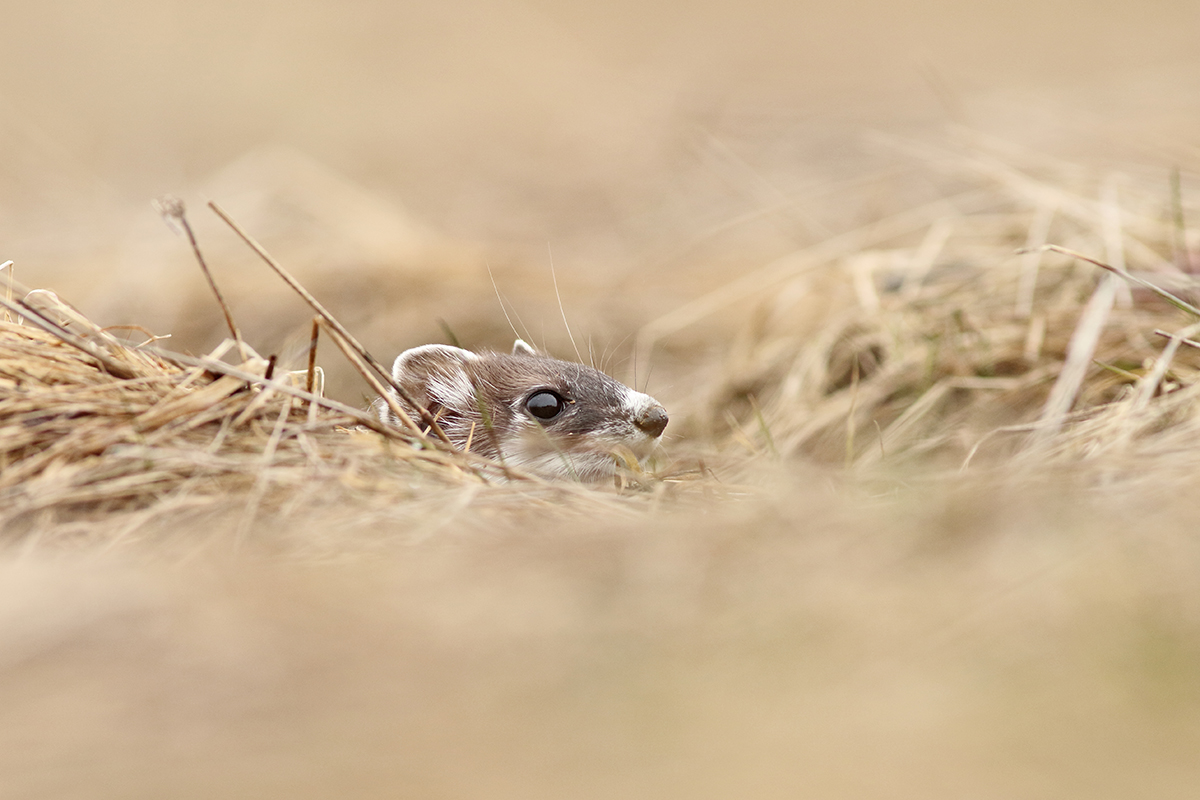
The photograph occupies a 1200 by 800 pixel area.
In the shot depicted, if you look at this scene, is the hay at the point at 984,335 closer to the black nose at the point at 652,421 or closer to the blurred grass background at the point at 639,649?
the black nose at the point at 652,421

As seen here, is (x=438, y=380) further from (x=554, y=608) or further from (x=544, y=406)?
(x=554, y=608)

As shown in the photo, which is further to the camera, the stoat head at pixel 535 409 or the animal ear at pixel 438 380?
the animal ear at pixel 438 380

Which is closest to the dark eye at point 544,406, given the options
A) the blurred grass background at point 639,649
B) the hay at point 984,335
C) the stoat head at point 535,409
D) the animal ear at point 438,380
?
the stoat head at point 535,409

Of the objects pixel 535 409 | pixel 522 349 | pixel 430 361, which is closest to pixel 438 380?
pixel 430 361

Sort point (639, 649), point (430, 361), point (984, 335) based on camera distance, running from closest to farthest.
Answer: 1. point (639, 649)
2. point (430, 361)
3. point (984, 335)

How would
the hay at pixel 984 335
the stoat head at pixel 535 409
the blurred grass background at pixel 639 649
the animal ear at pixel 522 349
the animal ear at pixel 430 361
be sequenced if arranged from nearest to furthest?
the blurred grass background at pixel 639 649, the hay at pixel 984 335, the stoat head at pixel 535 409, the animal ear at pixel 430 361, the animal ear at pixel 522 349

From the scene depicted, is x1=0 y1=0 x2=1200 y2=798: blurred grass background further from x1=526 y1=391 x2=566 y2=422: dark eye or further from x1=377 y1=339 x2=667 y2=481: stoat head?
x1=526 y1=391 x2=566 y2=422: dark eye

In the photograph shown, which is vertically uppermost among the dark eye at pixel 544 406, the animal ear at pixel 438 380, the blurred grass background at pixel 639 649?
the animal ear at pixel 438 380

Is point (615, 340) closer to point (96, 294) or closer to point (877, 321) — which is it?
point (877, 321)
